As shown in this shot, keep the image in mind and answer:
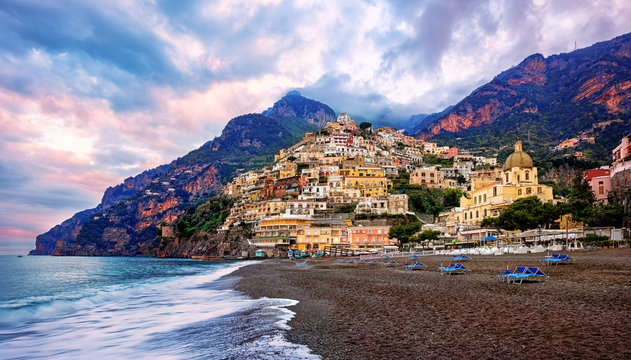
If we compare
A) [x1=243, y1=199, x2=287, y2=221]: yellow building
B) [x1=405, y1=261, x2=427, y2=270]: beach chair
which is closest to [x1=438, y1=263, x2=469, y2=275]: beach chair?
[x1=405, y1=261, x2=427, y2=270]: beach chair

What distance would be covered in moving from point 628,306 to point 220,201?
11735cm

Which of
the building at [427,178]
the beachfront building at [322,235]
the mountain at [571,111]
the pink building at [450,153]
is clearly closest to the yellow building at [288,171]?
the beachfront building at [322,235]

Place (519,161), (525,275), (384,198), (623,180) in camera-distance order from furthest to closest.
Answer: (384,198), (519,161), (623,180), (525,275)

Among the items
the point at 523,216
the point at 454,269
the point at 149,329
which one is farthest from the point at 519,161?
the point at 149,329

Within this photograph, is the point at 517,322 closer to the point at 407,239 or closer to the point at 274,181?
the point at 407,239

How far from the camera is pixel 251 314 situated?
13.0 m

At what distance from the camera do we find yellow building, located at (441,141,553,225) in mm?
47625

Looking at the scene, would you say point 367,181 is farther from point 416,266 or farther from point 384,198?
point 416,266

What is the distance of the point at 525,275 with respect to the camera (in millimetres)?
14422

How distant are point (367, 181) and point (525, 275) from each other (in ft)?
235

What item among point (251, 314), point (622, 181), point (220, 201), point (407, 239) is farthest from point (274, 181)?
point (251, 314)

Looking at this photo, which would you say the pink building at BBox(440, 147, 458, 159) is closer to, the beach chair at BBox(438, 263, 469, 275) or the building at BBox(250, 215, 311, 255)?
the building at BBox(250, 215, 311, 255)

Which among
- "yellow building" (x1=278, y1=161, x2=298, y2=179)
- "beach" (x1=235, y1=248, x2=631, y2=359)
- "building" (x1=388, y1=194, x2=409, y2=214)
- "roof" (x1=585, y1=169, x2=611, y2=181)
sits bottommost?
"beach" (x1=235, y1=248, x2=631, y2=359)

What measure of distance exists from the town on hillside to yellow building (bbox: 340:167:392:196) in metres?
0.24
